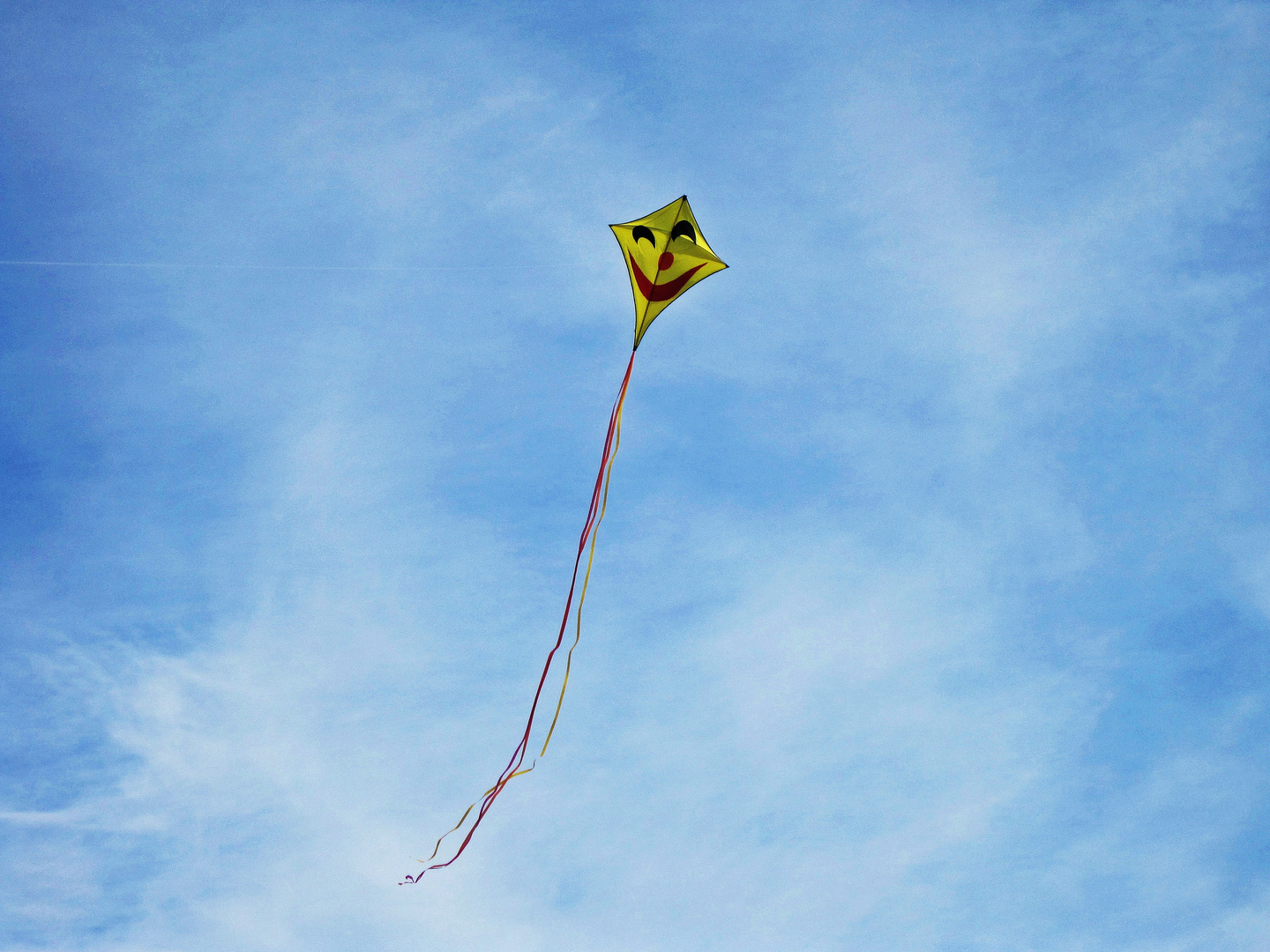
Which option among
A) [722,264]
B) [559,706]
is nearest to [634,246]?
[722,264]

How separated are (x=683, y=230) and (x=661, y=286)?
0.93 meters

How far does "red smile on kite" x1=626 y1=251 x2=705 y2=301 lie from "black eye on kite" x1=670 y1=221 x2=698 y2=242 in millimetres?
404

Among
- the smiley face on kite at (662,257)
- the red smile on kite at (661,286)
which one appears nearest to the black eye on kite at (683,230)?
the smiley face on kite at (662,257)

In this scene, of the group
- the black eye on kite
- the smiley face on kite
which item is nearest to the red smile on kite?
the smiley face on kite

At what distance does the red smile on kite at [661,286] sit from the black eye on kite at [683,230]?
404 mm

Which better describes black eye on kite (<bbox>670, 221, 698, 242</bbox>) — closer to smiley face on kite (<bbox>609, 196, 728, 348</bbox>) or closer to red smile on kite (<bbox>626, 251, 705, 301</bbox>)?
smiley face on kite (<bbox>609, 196, 728, 348</bbox>)

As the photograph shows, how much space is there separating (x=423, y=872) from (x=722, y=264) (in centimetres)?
966

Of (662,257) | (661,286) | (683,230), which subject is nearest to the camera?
(683,230)

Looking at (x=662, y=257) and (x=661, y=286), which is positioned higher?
(x=662, y=257)

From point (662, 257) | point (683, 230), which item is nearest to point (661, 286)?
point (662, 257)

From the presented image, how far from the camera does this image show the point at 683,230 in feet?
52.7

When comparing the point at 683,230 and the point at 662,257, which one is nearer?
the point at 683,230

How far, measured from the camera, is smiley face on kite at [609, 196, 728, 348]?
52.7 feet

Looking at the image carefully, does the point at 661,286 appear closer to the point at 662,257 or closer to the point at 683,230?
the point at 662,257
